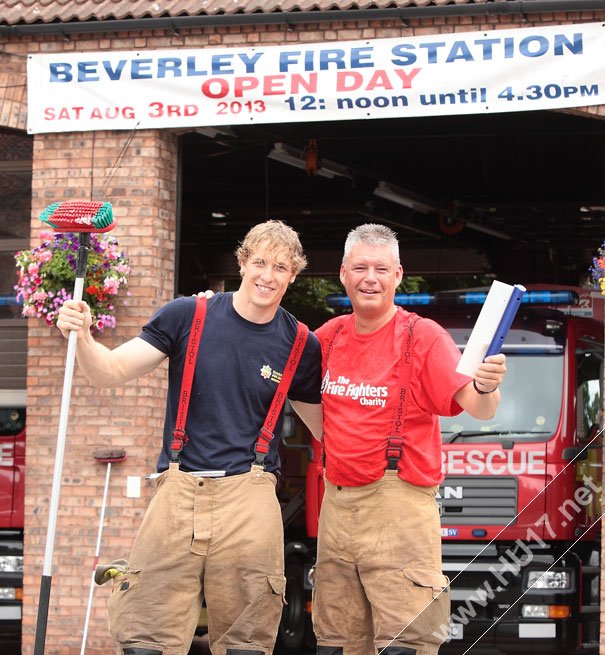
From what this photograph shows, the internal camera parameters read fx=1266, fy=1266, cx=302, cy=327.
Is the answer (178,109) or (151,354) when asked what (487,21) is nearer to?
(178,109)

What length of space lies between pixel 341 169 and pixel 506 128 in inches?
73.1

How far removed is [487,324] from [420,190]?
1205 cm

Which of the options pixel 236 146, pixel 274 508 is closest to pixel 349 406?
pixel 274 508

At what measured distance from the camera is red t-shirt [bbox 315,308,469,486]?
15.9 ft

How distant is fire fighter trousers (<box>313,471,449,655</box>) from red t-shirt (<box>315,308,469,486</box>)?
0.25 feet

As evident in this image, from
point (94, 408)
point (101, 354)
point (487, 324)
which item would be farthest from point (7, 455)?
point (487, 324)

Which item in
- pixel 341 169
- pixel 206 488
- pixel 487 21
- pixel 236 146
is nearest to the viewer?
pixel 206 488

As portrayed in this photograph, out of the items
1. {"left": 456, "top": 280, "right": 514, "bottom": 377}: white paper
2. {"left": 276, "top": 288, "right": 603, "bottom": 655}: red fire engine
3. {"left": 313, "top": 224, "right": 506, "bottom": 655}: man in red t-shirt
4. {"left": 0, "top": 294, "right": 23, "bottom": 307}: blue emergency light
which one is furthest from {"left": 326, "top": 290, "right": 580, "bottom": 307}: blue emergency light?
{"left": 456, "top": 280, "right": 514, "bottom": 377}: white paper

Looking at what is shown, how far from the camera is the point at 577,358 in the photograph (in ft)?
32.6

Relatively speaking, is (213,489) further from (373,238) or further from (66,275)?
(66,275)

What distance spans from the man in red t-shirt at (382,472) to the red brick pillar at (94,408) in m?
5.10

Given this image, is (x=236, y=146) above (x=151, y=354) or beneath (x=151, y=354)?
above

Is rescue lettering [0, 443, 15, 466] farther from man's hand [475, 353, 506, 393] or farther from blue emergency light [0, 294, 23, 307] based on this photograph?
man's hand [475, 353, 506, 393]

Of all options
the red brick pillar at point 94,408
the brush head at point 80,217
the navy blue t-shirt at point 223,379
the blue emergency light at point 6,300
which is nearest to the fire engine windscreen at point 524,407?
the red brick pillar at point 94,408
